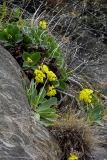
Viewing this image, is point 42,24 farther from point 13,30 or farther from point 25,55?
point 25,55

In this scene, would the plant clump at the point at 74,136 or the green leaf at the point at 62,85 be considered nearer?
the plant clump at the point at 74,136

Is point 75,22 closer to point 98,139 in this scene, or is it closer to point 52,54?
point 52,54

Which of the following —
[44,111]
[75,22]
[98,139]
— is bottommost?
[75,22]

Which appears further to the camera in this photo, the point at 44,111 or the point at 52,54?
the point at 52,54

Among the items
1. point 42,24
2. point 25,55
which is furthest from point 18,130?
point 42,24

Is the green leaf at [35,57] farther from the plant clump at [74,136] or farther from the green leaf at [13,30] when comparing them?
the plant clump at [74,136]

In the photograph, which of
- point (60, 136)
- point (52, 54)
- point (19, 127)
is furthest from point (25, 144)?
point (52, 54)

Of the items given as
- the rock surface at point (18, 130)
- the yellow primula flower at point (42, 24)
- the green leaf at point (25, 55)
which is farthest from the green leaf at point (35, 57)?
the yellow primula flower at point (42, 24)

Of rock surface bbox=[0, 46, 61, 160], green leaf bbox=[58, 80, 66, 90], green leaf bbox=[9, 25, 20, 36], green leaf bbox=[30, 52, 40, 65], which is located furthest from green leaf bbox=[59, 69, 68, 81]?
rock surface bbox=[0, 46, 61, 160]

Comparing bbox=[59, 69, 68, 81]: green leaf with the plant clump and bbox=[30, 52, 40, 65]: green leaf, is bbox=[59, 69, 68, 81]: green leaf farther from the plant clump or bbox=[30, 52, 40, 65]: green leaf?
the plant clump
